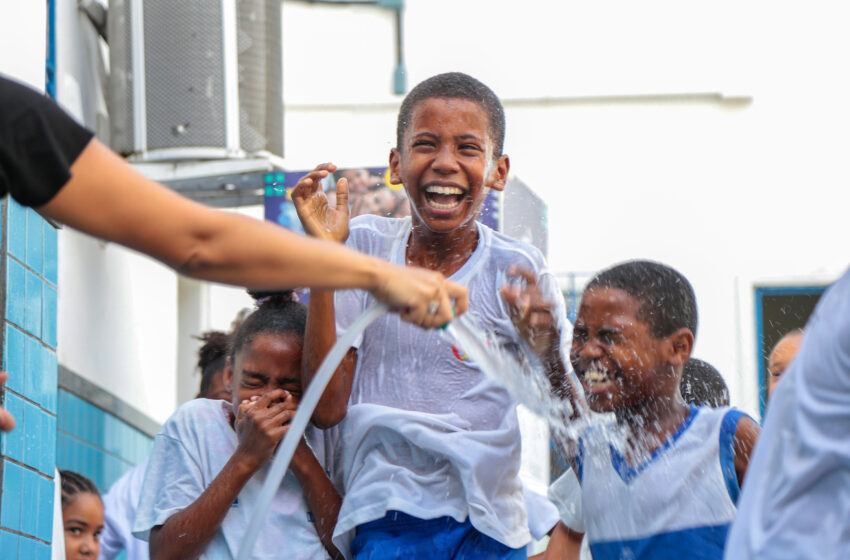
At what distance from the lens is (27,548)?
172 inches

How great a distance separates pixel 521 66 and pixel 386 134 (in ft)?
3.80

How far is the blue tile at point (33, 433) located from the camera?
4367mm

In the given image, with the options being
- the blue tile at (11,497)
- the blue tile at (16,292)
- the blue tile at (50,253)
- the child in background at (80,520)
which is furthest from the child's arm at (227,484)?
the child in background at (80,520)

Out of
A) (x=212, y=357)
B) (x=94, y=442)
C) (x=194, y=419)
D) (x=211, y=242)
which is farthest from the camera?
(x=94, y=442)

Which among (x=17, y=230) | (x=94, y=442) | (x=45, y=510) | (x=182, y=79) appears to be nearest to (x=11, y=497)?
(x=45, y=510)

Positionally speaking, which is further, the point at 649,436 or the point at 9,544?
the point at 9,544

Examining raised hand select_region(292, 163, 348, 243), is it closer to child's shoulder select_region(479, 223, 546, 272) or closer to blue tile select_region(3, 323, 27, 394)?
child's shoulder select_region(479, 223, 546, 272)

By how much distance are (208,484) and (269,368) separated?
343mm

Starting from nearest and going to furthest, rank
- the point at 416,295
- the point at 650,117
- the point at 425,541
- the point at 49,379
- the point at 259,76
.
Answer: the point at 416,295 → the point at 425,541 → the point at 49,379 → the point at 259,76 → the point at 650,117

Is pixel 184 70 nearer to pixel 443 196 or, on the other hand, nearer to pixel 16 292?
pixel 16 292

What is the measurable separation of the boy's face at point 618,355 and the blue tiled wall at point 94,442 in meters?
3.57

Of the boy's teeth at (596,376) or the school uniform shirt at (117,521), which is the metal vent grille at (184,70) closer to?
the school uniform shirt at (117,521)

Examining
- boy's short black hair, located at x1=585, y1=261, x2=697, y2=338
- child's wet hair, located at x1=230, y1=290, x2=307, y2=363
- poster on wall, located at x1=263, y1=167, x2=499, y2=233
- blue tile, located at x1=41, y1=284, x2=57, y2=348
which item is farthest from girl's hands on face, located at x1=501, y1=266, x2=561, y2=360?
poster on wall, located at x1=263, y1=167, x2=499, y2=233

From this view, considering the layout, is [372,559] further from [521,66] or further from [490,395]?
[521,66]
